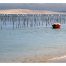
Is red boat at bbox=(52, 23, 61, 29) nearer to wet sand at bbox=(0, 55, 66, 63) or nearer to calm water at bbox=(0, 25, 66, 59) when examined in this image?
calm water at bbox=(0, 25, 66, 59)

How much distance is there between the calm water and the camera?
63.6 feet

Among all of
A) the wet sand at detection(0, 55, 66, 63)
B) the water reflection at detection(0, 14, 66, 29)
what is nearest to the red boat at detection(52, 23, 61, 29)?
the water reflection at detection(0, 14, 66, 29)

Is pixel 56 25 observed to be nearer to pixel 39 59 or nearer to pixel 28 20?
pixel 28 20

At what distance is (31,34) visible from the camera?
19.5 meters

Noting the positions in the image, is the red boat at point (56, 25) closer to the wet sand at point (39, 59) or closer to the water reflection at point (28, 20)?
the water reflection at point (28, 20)

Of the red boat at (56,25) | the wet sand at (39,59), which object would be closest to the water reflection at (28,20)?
the red boat at (56,25)

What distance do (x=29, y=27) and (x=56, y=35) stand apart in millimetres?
310

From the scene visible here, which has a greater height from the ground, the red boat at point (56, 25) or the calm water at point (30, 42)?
the red boat at point (56, 25)

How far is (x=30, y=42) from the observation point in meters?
19.4

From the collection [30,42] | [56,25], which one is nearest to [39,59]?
[30,42]

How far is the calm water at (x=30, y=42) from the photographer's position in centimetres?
1938

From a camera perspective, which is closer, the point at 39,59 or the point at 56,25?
the point at 39,59

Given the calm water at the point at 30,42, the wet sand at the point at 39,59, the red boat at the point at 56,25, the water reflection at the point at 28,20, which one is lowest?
the wet sand at the point at 39,59

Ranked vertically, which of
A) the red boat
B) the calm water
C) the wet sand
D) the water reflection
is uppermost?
the water reflection
